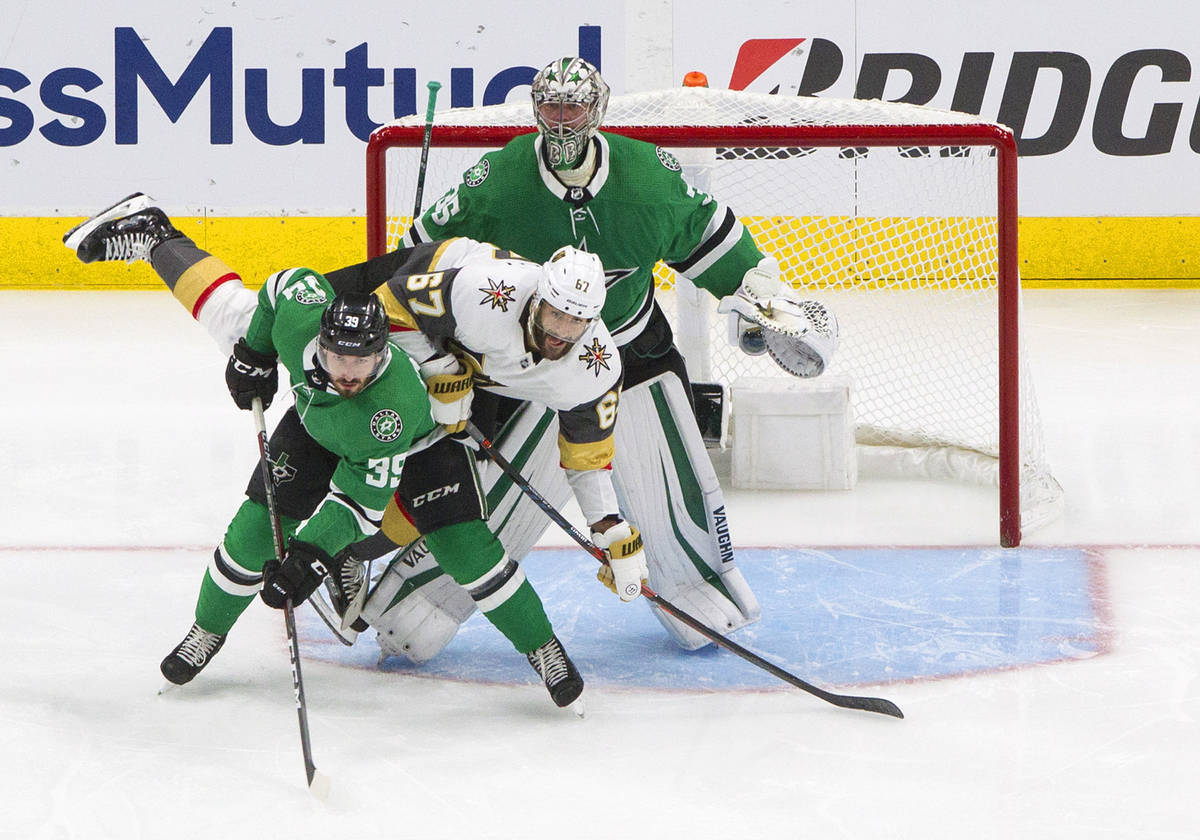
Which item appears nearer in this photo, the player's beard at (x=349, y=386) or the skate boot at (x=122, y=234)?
the player's beard at (x=349, y=386)

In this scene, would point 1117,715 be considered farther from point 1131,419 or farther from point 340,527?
point 1131,419

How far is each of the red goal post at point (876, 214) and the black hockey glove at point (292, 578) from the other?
3.99 feet

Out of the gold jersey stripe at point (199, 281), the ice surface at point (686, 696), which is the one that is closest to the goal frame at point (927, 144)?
the ice surface at point (686, 696)

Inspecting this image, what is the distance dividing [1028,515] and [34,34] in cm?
524

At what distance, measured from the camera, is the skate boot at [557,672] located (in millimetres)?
2748

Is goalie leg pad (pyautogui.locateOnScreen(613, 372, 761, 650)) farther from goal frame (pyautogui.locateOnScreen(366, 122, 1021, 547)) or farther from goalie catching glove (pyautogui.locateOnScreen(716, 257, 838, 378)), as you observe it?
goal frame (pyautogui.locateOnScreen(366, 122, 1021, 547))

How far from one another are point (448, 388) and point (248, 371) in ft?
1.20

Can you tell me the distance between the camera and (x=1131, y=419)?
5094 millimetres

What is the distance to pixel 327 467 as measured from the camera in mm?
2801

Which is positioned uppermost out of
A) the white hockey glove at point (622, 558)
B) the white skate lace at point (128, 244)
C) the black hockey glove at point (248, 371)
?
the white skate lace at point (128, 244)

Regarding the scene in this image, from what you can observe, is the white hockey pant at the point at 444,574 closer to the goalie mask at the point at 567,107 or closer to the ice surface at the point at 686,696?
the ice surface at the point at 686,696

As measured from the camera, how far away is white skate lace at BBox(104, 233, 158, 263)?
3004mm

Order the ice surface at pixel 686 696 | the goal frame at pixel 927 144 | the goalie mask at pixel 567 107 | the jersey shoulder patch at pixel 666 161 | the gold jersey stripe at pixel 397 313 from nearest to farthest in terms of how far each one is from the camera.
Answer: the ice surface at pixel 686 696 → the gold jersey stripe at pixel 397 313 → the goalie mask at pixel 567 107 → the jersey shoulder patch at pixel 666 161 → the goal frame at pixel 927 144

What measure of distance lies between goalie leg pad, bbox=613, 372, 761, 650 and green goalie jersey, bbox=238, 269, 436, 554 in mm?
528
